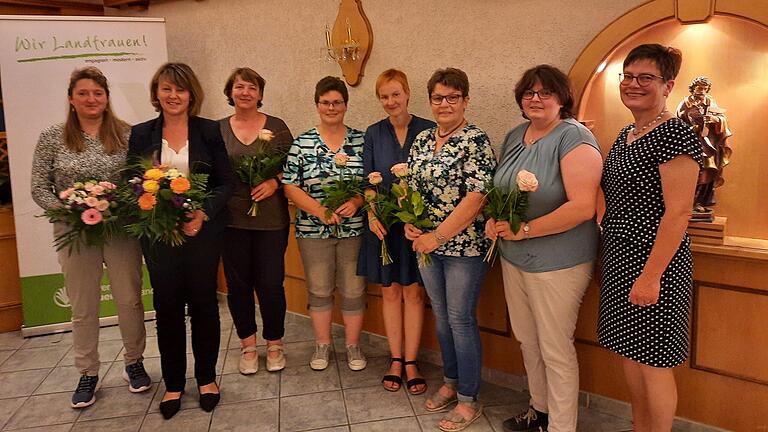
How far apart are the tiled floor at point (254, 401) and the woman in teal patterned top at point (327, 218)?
220 millimetres

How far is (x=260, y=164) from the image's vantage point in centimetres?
301

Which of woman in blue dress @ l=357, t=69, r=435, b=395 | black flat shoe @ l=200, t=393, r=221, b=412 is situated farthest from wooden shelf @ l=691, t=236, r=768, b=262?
black flat shoe @ l=200, t=393, r=221, b=412

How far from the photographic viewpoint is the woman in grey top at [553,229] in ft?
7.12

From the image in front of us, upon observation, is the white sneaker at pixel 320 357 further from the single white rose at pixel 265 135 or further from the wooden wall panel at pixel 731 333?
the wooden wall panel at pixel 731 333

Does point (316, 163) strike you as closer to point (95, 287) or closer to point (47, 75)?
point (95, 287)

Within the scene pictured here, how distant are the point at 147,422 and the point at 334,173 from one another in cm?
155

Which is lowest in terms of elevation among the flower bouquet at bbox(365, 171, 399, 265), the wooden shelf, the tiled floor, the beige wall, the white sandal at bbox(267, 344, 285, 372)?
the tiled floor

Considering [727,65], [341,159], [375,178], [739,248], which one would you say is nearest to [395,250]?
[375,178]

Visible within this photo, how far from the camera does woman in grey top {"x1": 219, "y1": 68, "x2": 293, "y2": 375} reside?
10.1 ft

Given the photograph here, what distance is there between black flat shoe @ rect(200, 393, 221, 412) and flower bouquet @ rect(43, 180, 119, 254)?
933mm

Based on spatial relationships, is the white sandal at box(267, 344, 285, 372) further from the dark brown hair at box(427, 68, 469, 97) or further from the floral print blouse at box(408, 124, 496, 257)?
the dark brown hair at box(427, 68, 469, 97)

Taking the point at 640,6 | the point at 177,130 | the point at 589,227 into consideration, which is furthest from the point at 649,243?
the point at 177,130

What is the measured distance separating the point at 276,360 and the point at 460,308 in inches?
51.9

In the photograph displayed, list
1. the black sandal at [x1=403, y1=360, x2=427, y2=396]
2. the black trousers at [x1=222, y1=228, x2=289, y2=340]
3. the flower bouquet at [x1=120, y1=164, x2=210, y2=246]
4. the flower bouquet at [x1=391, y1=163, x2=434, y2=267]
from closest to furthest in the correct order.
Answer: the flower bouquet at [x1=120, y1=164, x2=210, y2=246] < the flower bouquet at [x1=391, y1=163, x2=434, y2=267] < the black sandal at [x1=403, y1=360, x2=427, y2=396] < the black trousers at [x1=222, y1=228, x2=289, y2=340]
